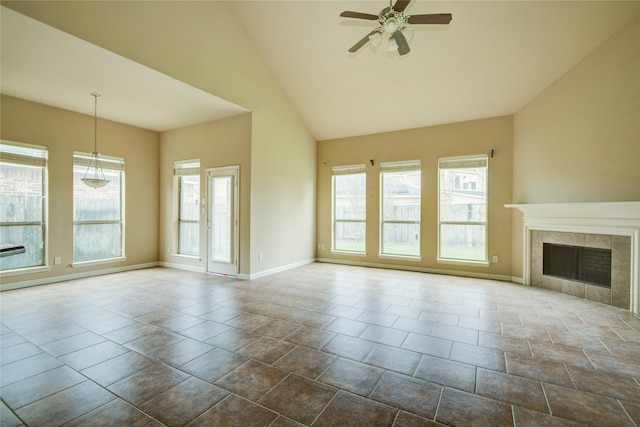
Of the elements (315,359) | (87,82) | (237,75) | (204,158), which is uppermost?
(237,75)

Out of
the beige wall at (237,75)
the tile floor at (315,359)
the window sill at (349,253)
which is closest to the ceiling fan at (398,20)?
the beige wall at (237,75)

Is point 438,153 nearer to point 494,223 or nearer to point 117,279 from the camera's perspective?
point 494,223

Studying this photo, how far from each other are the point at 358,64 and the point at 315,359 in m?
4.46

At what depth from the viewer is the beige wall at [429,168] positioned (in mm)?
5398

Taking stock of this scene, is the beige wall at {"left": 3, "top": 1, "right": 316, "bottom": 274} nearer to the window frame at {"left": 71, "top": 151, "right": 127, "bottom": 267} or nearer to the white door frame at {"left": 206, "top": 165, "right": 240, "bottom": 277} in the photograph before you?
the white door frame at {"left": 206, "top": 165, "right": 240, "bottom": 277}

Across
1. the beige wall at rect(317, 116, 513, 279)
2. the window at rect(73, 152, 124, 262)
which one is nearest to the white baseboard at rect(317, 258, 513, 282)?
the beige wall at rect(317, 116, 513, 279)

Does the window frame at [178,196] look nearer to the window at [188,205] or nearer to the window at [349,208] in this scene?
the window at [188,205]

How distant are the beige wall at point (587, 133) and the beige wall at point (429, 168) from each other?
0.25 m

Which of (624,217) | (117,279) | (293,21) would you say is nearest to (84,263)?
(117,279)

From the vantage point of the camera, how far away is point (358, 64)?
4.94 meters

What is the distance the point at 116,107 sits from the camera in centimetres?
500

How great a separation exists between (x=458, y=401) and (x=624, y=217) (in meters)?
3.50

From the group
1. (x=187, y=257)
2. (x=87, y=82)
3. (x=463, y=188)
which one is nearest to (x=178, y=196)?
(x=187, y=257)

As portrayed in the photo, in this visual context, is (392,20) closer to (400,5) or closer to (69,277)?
(400,5)
